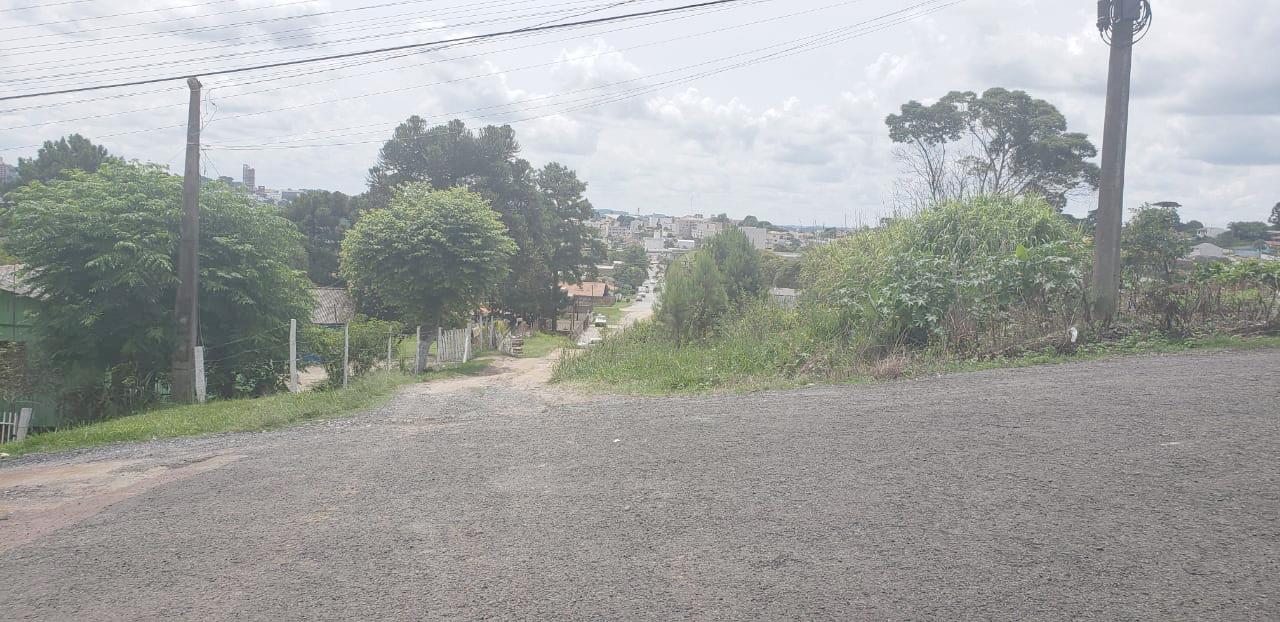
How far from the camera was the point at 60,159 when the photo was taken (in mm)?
44281

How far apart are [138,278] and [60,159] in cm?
3714

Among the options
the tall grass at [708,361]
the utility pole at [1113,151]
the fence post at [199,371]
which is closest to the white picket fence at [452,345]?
the tall grass at [708,361]

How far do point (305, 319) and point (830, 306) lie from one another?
11.2 metres

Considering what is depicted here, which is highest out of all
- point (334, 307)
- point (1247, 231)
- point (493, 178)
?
point (493, 178)

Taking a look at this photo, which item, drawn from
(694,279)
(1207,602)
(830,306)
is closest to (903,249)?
(830,306)

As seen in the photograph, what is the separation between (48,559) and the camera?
532 cm

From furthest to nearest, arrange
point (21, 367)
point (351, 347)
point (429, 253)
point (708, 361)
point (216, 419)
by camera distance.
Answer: point (429, 253) → point (351, 347) → point (21, 367) → point (708, 361) → point (216, 419)

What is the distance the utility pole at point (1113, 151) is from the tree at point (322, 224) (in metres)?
46.2

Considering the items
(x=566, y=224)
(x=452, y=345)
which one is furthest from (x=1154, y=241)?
(x=566, y=224)

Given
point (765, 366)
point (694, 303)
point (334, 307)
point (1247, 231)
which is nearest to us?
point (765, 366)

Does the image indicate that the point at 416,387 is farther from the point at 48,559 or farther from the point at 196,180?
the point at 48,559

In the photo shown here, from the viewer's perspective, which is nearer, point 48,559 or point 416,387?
point 48,559

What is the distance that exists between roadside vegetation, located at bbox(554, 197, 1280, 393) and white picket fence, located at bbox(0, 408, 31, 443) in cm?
912

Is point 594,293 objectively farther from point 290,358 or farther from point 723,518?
point 723,518
